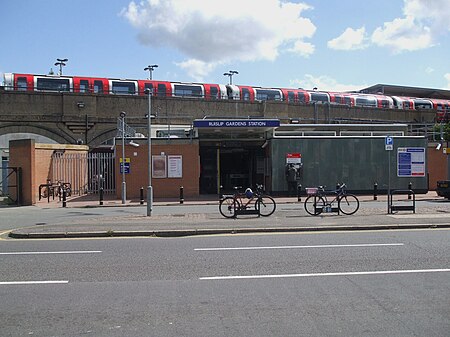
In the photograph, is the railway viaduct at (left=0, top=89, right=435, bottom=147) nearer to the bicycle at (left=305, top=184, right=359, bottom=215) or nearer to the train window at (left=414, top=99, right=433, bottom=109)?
the train window at (left=414, top=99, right=433, bottom=109)

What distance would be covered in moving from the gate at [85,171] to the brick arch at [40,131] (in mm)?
11338

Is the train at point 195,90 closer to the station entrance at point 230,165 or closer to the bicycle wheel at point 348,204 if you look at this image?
the station entrance at point 230,165

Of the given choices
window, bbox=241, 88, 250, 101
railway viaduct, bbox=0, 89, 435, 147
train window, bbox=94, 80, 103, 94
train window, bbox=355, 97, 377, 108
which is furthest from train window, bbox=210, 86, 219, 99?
train window, bbox=355, 97, 377, 108

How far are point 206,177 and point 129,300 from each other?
72.2 feet

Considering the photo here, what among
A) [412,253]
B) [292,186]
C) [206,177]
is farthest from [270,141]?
[412,253]

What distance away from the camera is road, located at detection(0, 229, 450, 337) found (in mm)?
4848

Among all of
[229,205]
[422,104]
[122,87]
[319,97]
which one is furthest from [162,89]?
[422,104]

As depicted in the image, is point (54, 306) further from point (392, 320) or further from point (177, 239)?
point (177, 239)

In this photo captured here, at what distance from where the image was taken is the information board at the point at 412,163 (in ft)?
83.2

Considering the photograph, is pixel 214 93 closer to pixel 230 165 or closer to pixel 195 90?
pixel 195 90

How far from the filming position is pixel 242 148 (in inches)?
1099

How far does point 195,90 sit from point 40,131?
13.4 metres

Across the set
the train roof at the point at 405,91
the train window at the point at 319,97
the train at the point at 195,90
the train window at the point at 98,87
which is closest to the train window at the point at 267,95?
the train at the point at 195,90

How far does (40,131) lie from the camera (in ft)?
123
